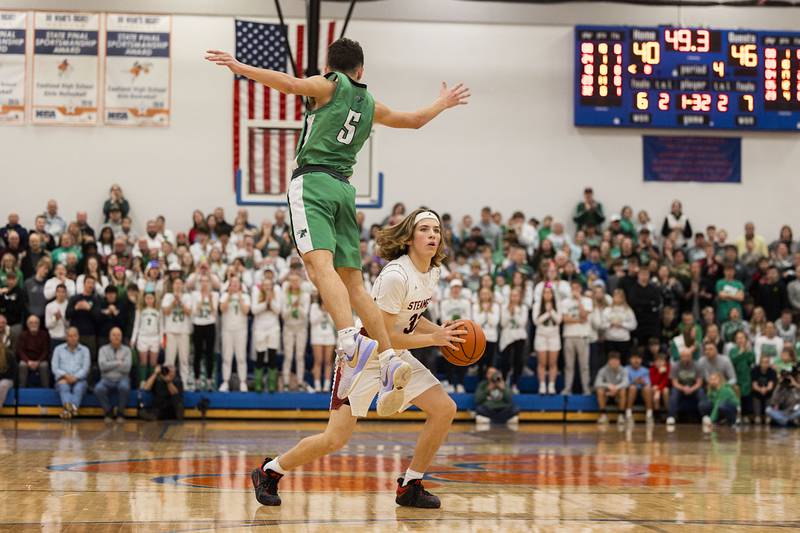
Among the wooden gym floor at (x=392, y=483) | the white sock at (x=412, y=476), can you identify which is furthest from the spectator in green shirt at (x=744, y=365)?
the white sock at (x=412, y=476)

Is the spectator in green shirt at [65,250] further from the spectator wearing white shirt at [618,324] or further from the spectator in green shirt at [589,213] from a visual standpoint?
the spectator in green shirt at [589,213]

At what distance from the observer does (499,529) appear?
5465 mm

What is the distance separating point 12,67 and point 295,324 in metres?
9.93

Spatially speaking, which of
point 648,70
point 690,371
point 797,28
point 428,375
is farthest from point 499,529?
point 797,28

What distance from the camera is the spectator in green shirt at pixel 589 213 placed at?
22484mm

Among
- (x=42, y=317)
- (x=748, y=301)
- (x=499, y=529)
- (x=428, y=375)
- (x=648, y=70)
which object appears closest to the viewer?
(x=499, y=529)

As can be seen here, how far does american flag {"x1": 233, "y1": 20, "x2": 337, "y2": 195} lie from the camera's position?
18594mm

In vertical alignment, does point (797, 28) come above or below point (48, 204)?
above

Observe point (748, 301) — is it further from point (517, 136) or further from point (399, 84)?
point (399, 84)

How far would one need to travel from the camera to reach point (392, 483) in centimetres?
785

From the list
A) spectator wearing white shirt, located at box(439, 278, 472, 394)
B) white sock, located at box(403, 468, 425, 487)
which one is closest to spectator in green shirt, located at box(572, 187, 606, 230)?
spectator wearing white shirt, located at box(439, 278, 472, 394)

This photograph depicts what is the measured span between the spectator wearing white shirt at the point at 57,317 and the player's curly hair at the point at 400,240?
11564 millimetres

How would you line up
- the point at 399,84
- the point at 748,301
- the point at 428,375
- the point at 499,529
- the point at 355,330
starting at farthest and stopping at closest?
the point at 399,84 → the point at 748,301 → the point at 428,375 → the point at 355,330 → the point at 499,529

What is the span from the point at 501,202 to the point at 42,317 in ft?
35.2
